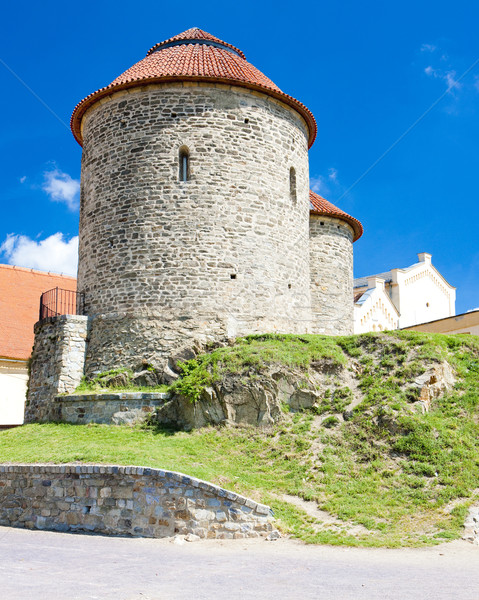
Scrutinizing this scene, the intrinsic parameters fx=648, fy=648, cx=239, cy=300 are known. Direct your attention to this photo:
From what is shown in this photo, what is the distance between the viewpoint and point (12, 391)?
1078 inches

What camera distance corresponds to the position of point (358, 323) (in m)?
31.7

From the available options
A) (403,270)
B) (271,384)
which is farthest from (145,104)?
(403,270)

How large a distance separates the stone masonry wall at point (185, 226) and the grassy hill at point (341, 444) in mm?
1548

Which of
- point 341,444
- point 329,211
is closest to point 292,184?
point 329,211

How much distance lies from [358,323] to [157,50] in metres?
16.6

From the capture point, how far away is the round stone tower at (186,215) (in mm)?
16984

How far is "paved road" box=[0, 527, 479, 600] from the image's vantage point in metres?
7.08

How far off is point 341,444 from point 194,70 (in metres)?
11.0

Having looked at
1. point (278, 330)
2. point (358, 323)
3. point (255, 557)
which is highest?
point (358, 323)

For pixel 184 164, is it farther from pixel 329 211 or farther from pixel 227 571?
pixel 227 571

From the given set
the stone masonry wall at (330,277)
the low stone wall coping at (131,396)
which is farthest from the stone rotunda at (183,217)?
the stone masonry wall at (330,277)

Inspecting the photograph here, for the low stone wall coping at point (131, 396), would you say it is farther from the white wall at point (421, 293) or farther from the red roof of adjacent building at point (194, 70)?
the white wall at point (421, 293)

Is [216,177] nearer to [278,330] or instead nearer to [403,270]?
[278,330]

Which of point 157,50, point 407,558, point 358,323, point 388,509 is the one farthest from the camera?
point 358,323
